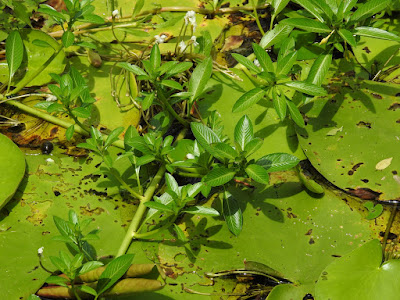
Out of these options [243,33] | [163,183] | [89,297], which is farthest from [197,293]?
[243,33]

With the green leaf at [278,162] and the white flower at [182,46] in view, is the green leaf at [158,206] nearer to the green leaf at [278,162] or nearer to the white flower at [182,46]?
the green leaf at [278,162]

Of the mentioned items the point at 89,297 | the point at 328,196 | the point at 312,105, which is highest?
the point at 312,105

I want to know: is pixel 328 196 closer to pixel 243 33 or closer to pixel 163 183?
pixel 163 183

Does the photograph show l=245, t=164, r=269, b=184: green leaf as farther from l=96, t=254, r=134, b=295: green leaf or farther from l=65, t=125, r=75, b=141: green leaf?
l=65, t=125, r=75, b=141: green leaf

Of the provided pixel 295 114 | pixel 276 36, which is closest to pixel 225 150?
pixel 295 114

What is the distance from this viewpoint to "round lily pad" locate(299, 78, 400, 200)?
205cm

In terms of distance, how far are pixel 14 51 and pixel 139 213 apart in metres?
1.03

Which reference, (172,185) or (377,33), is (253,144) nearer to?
(172,185)

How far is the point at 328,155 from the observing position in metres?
→ 2.13

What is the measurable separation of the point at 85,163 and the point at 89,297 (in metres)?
0.63

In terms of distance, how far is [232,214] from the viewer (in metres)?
1.92

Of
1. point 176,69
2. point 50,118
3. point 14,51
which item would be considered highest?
point 176,69

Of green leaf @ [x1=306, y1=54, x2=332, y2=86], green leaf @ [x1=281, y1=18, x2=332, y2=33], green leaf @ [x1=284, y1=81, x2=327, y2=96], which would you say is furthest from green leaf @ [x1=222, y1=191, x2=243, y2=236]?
green leaf @ [x1=281, y1=18, x2=332, y2=33]

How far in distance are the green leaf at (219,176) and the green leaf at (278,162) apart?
12 cm
